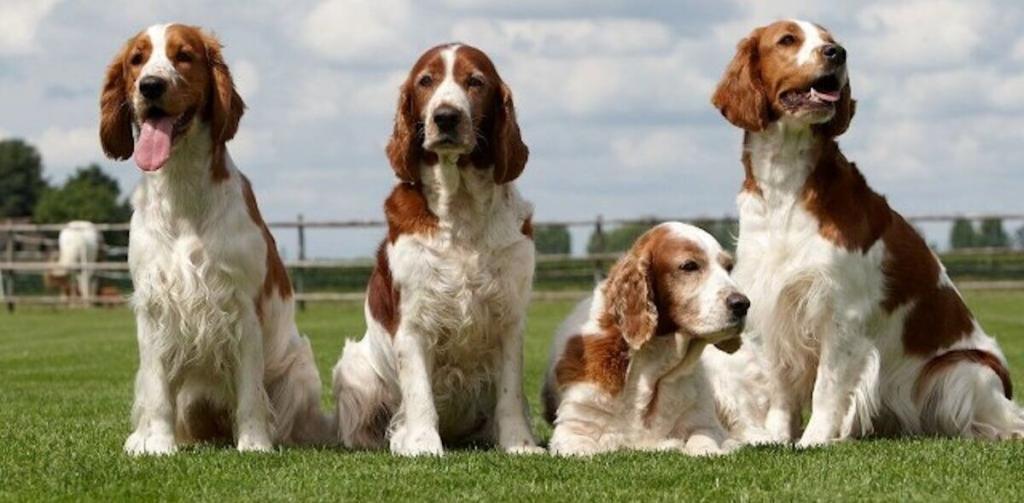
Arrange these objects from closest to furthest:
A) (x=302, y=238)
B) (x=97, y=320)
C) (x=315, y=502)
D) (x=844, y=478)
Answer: (x=315, y=502) → (x=844, y=478) → (x=97, y=320) → (x=302, y=238)

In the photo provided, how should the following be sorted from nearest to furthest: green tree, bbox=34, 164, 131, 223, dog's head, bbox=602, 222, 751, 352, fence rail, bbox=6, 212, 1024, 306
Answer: dog's head, bbox=602, 222, 751, 352
fence rail, bbox=6, 212, 1024, 306
green tree, bbox=34, 164, 131, 223

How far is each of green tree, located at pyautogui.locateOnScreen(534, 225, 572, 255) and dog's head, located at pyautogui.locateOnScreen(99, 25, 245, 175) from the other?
2172 centimetres

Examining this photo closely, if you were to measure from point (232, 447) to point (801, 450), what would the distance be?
2.70 meters

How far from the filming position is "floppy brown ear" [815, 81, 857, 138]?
7.57 meters

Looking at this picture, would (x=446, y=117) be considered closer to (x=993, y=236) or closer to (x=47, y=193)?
(x=993, y=236)

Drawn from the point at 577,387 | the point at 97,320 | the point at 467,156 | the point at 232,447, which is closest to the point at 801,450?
the point at 577,387

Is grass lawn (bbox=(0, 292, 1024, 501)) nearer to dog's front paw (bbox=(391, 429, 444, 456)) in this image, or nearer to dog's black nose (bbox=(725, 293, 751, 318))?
dog's front paw (bbox=(391, 429, 444, 456))

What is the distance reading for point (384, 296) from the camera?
762cm

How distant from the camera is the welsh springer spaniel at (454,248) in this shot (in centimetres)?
729

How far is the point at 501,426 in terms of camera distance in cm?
751

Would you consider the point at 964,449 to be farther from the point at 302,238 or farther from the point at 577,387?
the point at 302,238

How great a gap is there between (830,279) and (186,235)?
9.94 feet

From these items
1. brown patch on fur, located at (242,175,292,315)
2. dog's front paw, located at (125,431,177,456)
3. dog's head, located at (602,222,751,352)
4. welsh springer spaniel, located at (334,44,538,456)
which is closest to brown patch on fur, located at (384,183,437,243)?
→ welsh springer spaniel, located at (334,44,538,456)

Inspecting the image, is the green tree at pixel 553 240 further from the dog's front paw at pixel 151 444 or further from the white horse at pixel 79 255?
the dog's front paw at pixel 151 444
